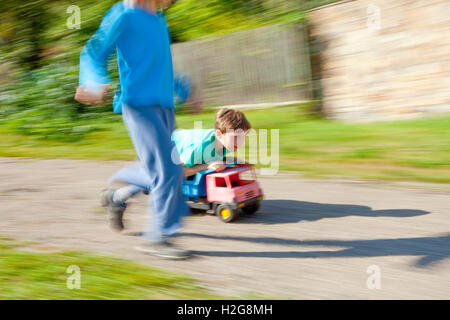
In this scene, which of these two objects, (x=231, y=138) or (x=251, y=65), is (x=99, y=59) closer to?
(x=231, y=138)

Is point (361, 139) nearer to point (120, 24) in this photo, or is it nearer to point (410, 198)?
point (410, 198)

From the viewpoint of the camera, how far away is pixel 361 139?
23.8 feet

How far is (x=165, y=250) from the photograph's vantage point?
3547 millimetres

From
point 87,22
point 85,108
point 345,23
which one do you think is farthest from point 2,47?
point 345,23

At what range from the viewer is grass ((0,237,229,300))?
292 centimetres

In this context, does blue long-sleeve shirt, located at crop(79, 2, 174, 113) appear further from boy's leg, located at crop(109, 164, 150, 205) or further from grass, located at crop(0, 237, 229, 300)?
grass, located at crop(0, 237, 229, 300)

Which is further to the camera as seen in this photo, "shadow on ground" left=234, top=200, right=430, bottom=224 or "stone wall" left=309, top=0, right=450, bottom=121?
"stone wall" left=309, top=0, right=450, bottom=121

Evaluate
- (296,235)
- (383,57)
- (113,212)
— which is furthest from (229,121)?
(383,57)

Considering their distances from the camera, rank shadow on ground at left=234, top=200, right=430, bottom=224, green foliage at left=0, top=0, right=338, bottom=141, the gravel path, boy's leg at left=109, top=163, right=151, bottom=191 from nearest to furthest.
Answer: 1. the gravel path
2. boy's leg at left=109, top=163, right=151, bottom=191
3. shadow on ground at left=234, top=200, right=430, bottom=224
4. green foliage at left=0, top=0, right=338, bottom=141

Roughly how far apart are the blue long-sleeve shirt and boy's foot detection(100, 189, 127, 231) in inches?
36.8

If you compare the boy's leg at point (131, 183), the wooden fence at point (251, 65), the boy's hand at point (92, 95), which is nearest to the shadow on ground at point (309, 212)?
the boy's leg at point (131, 183)

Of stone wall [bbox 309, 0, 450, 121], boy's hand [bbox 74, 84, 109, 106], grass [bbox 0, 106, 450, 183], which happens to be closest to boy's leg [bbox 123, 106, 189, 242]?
boy's hand [bbox 74, 84, 109, 106]

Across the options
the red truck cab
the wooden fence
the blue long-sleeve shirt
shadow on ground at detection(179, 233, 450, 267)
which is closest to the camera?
the blue long-sleeve shirt

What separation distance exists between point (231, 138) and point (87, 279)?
1636mm
